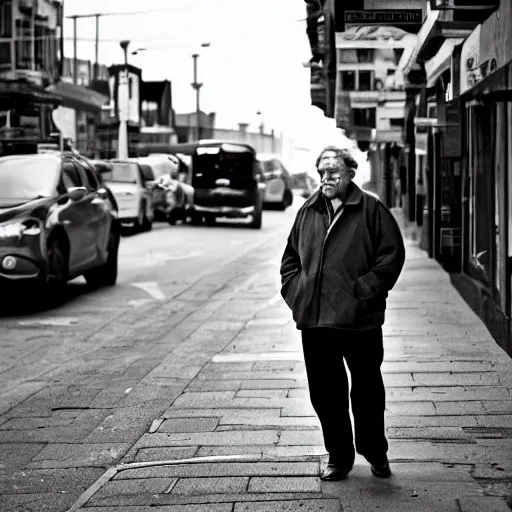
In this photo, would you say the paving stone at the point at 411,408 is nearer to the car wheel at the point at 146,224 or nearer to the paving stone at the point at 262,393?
the paving stone at the point at 262,393

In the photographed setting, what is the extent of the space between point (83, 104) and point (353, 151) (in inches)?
2363

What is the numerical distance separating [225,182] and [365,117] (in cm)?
614

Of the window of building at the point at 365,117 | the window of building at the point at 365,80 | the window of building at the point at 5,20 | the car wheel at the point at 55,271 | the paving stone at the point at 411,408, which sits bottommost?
the paving stone at the point at 411,408

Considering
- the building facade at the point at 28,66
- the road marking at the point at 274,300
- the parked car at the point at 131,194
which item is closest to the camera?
the road marking at the point at 274,300

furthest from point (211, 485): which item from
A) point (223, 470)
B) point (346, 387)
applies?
point (346, 387)

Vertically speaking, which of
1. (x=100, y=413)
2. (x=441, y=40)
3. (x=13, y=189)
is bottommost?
(x=100, y=413)

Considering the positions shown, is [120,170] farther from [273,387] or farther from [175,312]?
[273,387]

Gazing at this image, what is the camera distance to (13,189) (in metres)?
14.4

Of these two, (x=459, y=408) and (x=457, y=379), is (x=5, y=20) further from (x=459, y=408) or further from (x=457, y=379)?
(x=459, y=408)

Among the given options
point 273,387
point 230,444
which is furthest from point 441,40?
point 230,444

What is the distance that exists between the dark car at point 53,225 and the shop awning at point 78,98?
A: 131 ft

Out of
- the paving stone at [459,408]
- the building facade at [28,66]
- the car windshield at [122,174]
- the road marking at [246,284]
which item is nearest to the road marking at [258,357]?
the paving stone at [459,408]

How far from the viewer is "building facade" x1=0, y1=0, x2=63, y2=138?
147ft

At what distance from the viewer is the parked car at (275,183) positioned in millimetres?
45656
